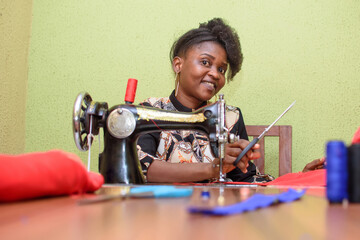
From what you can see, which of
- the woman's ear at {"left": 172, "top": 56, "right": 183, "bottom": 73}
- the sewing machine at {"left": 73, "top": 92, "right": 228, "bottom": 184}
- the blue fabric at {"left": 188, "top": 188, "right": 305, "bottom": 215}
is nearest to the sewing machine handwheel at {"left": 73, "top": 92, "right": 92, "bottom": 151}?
the sewing machine at {"left": 73, "top": 92, "right": 228, "bottom": 184}

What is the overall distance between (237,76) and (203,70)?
1.50 ft

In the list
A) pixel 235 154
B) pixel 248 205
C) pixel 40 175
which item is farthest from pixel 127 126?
pixel 248 205

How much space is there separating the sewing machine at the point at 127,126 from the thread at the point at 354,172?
50 centimetres

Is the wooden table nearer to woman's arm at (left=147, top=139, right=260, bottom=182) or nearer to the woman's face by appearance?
woman's arm at (left=147, top=139, right=260, bottom=182)

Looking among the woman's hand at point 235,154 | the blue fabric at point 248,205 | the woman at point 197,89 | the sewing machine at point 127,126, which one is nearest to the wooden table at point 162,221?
the blue fabric at point 248,205

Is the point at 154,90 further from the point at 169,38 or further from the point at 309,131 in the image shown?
the point at 309,131

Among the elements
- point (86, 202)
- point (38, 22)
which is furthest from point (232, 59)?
point (86, 202)

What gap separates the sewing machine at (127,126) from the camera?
105 centimetres

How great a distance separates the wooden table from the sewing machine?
1.39ft

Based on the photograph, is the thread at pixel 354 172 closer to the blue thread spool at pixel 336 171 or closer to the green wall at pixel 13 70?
the blue thread spool at pixel 336 171

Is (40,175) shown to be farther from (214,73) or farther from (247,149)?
(214,73)

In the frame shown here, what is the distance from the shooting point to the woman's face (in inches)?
68.8

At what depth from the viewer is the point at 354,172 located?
1.90ft

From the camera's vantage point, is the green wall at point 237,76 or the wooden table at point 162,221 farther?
the green wall at point 237,76
